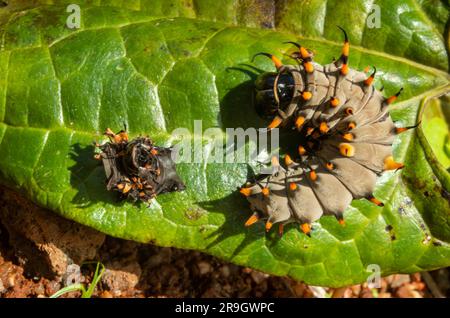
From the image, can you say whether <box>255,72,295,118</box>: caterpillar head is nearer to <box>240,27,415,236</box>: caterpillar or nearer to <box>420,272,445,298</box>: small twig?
<box>240,27,415,236</box>: caterpillar

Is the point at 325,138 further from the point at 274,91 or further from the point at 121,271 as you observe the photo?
the point at 121,271

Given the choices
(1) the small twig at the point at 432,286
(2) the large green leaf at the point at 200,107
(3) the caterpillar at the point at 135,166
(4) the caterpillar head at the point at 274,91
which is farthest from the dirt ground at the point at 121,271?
(4) the caterpillar head at the point at 274,91

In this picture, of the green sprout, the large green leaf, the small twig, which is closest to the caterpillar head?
the large green leaf

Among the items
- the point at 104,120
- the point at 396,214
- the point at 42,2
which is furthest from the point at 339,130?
the point at 42,2

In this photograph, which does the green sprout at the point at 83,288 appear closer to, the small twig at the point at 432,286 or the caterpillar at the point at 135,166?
Answer: the caterpillar at the point at 135,166

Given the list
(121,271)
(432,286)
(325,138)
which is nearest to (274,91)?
(325,138)
